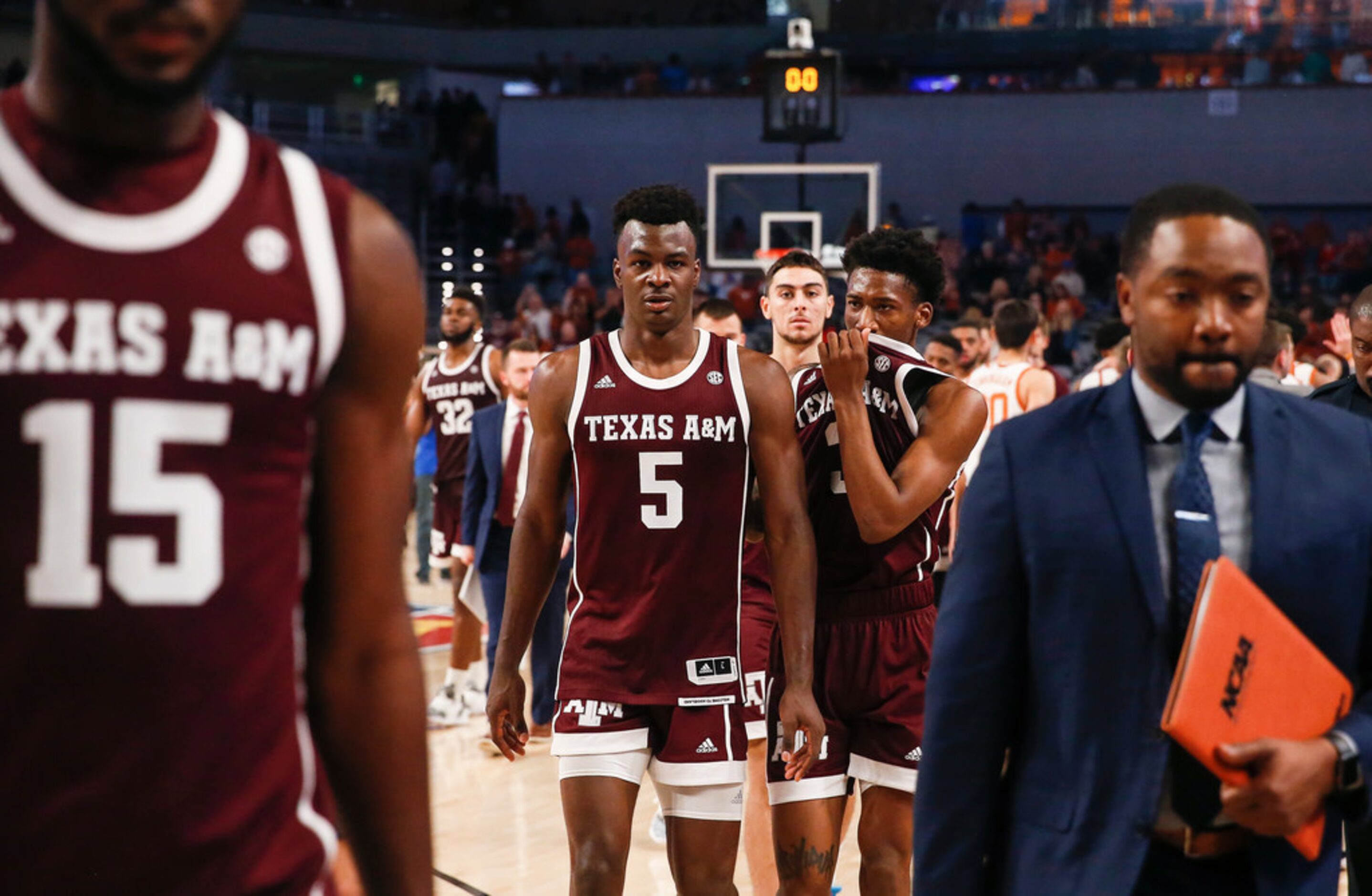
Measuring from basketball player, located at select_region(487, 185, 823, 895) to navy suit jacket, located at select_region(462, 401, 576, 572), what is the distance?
11.1 ft

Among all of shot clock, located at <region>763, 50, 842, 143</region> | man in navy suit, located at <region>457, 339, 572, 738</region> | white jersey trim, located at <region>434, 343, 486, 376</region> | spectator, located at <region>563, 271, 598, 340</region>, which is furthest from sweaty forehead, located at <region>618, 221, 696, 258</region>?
spectator, located at <region>563, 271, 598, 340</region>

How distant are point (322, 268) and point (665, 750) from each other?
2639 millimetres

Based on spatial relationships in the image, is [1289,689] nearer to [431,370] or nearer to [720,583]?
[720,583]

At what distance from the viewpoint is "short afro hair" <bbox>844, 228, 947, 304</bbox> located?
4656 mm

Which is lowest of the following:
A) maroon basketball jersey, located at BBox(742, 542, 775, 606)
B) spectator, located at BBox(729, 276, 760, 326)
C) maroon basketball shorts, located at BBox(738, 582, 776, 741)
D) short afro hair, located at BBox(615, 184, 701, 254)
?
maroon basketball shorts, located at BBox(738, 582, 776, 741)

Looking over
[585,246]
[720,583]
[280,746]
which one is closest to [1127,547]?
[280,746]

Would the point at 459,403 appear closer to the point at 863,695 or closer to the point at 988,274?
the point at 863,695

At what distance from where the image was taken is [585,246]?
869 inches

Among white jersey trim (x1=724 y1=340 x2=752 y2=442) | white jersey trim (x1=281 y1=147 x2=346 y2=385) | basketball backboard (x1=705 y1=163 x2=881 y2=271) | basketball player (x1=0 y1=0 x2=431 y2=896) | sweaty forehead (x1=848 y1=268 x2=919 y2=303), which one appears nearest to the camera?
basketball player (x1=0 y1=0 x2=431 y2=896)

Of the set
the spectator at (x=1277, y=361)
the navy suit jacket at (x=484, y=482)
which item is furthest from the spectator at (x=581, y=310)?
the spectator at (x=1277, y=361)

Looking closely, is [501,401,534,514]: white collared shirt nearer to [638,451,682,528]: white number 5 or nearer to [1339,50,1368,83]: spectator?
[638,451,682,528]: white number 5

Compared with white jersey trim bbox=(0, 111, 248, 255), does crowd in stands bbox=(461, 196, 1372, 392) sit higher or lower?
higher

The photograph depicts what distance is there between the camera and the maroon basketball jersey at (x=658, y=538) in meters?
4.03

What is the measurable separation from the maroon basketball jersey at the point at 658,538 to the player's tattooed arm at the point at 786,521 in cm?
5
